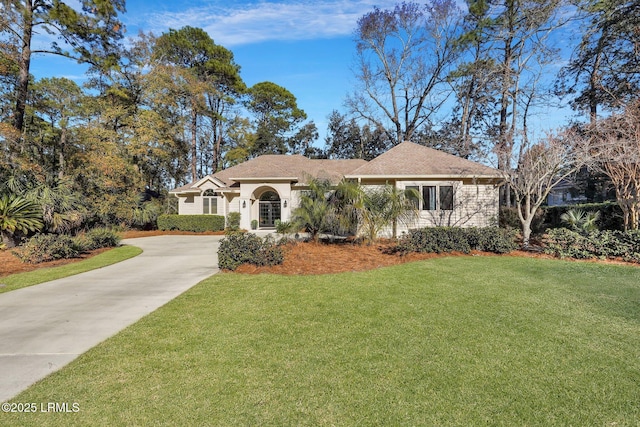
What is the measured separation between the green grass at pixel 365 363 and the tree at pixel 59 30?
14716mm

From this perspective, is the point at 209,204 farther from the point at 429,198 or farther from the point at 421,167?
the point at 429,198

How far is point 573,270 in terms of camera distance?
8.29 meters

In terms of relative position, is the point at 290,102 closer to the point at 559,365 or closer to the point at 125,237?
the point at 125,237

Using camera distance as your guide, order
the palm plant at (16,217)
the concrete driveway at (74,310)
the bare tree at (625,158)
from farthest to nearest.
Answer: the bare tree at (625,158) → the palm plant at (16,217) → the concrete driveway at (74,310)

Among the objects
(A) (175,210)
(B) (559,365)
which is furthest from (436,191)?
(A) (175,210)

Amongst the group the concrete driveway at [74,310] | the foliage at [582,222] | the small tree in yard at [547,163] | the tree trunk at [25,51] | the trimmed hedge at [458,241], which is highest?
the tree trunk at [25,51]

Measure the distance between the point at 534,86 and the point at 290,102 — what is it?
2574 cm

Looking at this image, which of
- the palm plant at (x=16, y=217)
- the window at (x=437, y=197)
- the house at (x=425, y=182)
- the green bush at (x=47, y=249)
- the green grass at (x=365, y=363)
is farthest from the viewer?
the window at (x=437, y=197)

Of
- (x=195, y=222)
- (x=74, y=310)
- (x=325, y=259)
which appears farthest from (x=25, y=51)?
(x=325, y=259)

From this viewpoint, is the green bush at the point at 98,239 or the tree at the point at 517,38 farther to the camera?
the tree at the point at 517,38

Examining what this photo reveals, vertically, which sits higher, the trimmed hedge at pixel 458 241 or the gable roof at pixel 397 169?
the gable roof at pixel 397 169

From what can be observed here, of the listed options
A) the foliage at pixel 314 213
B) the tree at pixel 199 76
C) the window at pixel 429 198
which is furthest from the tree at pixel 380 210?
the tree at pixel 199 76

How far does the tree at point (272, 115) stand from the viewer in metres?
35.8

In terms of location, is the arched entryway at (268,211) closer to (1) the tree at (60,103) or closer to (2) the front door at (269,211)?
(2) the front door at (269,211)
